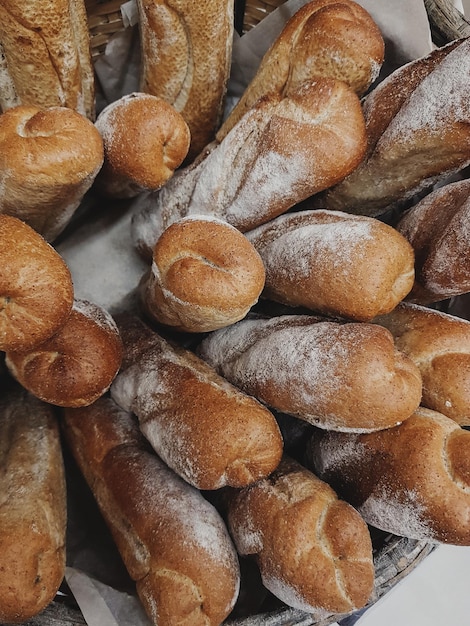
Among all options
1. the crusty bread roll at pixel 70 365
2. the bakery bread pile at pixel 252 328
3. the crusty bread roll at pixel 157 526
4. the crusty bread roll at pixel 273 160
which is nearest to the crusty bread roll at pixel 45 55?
the bakery bread pile at pixel 252 328

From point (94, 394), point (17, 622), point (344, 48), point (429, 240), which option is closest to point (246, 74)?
point (344, 48)

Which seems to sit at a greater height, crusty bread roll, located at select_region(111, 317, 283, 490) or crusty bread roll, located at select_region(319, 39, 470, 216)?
crusty bread roll, located at select_region(319, 39, 470, 216)

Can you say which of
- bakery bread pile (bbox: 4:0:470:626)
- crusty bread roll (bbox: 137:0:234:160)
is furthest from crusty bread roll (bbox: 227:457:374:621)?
crusty bread roll (bbox: 137:0:234:160)

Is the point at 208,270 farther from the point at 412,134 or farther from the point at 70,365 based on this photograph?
the point at 412,134

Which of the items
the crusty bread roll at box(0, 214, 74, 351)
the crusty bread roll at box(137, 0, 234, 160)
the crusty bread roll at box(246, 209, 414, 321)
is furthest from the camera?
the crusty bread roll at box(137, 0, 234, 160)

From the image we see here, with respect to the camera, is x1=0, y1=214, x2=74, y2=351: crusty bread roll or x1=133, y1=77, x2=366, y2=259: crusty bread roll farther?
x1=133, y1=77, x2=366, y2=259: crusty bread roll

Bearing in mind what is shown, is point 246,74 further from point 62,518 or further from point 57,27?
point 62,518

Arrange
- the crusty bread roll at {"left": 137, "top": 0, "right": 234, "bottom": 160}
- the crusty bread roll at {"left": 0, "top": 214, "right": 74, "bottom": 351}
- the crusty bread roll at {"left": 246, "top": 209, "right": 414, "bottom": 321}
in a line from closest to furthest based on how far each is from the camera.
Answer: the crusty bread roll at {"left": 0, "top": 214, "right": 74, "bottom": 351}, the crusty bread roll at {"left": 246, "top": 209, "right": 414, "bottom": 321}, the crusty bread roll at {"left": 137, "top": 0, "right": 234, "bottom": 160}

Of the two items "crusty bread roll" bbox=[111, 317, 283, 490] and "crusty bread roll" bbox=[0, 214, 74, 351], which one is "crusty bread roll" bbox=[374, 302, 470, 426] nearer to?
"crusty bread roll" bbox=[111, 317, 283, 490]

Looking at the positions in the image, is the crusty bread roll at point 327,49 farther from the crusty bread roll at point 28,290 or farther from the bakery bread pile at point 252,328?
the crusty bread roll at point 28,290
